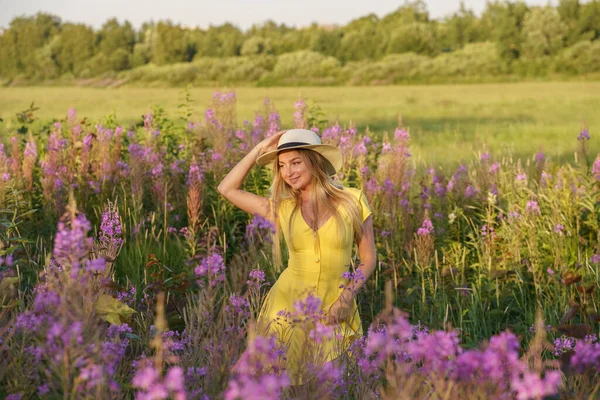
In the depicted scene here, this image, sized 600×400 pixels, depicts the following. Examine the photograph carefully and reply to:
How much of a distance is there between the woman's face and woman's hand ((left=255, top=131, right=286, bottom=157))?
0.49 feet

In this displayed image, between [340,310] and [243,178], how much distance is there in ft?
3.64

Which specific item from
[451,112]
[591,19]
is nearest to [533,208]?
[451,112]

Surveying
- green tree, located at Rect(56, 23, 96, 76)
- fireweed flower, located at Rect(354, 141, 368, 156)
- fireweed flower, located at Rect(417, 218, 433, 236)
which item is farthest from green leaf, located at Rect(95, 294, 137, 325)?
green tree, located at Rect(56, 23, 96, 76)

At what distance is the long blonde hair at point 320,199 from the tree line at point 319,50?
36290 mm

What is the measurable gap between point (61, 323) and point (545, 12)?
49.3 m

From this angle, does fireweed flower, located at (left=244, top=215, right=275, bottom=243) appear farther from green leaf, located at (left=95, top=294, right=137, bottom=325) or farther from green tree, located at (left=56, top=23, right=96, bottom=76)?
green tree, located at (left=56, top=23, right=96, bottom=76)

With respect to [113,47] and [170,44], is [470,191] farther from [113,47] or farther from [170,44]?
[113,47]

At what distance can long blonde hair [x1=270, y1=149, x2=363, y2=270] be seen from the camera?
366cm

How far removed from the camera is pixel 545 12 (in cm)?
4691

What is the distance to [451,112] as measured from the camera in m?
22.7

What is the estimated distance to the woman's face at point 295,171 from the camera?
12.1 ft

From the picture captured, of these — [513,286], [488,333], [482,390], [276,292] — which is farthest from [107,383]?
[513,286]

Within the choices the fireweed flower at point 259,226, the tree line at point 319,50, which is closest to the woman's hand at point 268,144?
the fireweed flower at point 259,226

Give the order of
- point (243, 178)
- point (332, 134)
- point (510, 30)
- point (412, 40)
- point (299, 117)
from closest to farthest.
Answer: point (243, 178) → point (299, 117) → point (332, 134) → point (510, 30) → point (412, 40)
